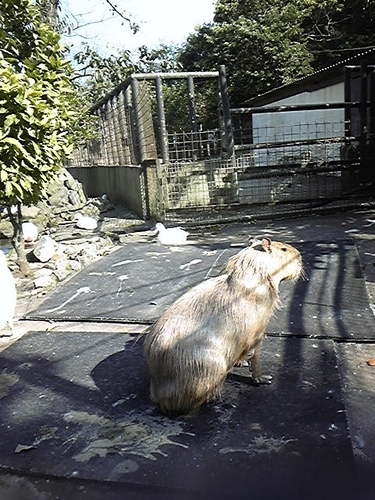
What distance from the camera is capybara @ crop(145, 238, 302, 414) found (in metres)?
2.51

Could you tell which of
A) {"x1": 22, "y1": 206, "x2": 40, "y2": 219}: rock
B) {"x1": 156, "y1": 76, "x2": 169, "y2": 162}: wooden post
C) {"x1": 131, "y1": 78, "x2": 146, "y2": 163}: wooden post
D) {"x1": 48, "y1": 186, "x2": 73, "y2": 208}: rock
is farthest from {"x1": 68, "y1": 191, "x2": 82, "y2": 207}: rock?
{"x1": 156, "y1": 76, "x2": 169, "y2": 162}: wooden post

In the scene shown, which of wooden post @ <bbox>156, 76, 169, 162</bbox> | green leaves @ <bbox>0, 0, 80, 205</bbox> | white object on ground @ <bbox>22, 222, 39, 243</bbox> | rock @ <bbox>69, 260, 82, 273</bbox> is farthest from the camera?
wooden post @ <bbox>156, 76, 169, 162</bbox>

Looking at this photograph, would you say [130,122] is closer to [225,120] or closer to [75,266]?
[225,120]

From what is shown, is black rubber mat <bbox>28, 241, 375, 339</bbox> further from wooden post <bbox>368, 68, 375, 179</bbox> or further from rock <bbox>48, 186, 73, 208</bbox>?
rock <bbox>48, 186, 73, 208</bbox>

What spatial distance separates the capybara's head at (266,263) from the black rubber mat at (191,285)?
2.84 ft

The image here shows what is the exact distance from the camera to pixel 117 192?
11289 millimetres

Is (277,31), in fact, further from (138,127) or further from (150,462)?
(150,462)

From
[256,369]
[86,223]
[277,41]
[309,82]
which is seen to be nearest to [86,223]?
[86,223]

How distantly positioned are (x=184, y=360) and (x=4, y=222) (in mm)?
7050

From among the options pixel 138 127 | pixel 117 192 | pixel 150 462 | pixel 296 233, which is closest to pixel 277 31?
pixel 117 192

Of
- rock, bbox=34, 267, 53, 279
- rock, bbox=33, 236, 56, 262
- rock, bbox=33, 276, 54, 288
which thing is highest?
rock, bbox=33, 236, 56, 262

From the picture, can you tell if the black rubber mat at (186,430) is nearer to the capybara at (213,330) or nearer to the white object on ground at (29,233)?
the capybara at (213,330)

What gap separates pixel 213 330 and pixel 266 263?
473 mm

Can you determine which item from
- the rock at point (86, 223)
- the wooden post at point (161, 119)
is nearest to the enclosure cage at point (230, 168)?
the wooden post at point (161, 119)
